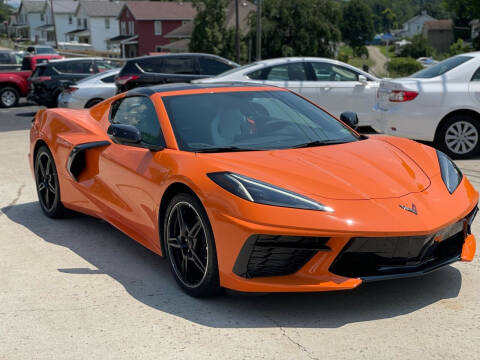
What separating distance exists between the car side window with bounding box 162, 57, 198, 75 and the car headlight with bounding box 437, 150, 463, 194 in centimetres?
1143

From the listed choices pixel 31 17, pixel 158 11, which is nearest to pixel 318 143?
pixel 158 11

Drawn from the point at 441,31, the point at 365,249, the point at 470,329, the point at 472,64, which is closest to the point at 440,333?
the point at 470,329

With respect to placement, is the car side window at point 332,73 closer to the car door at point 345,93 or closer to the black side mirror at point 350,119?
the car door at point 345,93

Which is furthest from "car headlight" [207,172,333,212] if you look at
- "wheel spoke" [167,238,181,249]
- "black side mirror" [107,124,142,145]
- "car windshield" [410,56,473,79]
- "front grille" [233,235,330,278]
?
"car windshield" [410,56,473,79]

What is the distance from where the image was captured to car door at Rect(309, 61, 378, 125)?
12312mm

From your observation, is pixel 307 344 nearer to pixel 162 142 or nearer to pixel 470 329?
pixel 470 329

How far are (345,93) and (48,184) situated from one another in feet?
22.9

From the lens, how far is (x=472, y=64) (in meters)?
9.81

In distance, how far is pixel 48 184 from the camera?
6.64 meters

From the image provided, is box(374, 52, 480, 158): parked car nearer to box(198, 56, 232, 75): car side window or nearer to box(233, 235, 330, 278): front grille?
box(233, 235, 330, 278): front grille

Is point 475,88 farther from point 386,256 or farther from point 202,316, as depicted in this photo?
point 202,316

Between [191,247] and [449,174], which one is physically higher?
[449,174]

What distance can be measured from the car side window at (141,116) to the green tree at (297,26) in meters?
48.3

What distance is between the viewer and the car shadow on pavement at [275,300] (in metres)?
4.00
